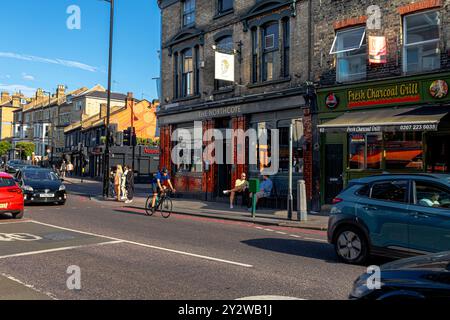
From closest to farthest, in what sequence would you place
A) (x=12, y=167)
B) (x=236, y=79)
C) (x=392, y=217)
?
(x=392, y=217) → (x=236, y=79) → (x=12, y=167)

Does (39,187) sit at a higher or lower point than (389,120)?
lower

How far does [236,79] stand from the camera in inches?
837

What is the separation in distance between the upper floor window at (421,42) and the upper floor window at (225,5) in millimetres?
9343

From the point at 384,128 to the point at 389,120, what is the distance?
1.32 ft

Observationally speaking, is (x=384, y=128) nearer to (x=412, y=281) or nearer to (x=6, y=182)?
(x=412, y=281)

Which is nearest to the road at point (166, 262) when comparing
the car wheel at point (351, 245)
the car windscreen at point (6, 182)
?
the car wheel at point (351, 245)

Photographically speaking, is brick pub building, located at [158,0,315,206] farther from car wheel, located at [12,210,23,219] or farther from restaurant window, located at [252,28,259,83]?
car wheel, located at [12,210,23,219]

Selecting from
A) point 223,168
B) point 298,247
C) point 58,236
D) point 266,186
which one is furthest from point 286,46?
point 58,236

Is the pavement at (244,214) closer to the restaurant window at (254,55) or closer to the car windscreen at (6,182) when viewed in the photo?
the restaurant window at (254,55)

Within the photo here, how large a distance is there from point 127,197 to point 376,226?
650 inches

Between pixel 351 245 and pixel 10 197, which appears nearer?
pixel 351 245

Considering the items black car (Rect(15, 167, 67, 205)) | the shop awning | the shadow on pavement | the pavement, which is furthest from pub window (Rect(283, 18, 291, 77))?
black car (Rect(15, 167, 67, 205))
